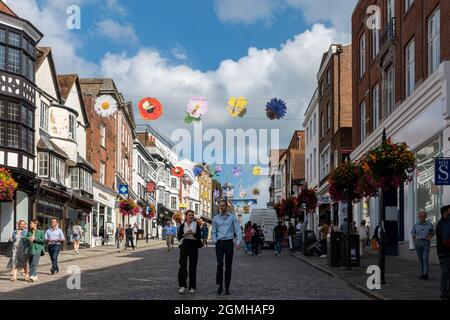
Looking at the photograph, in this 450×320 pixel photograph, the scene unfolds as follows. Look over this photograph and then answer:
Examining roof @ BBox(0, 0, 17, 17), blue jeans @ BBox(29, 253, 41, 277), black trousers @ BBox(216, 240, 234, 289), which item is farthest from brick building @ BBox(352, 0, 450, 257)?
roof @ BBox(0, 0, 17, 17)

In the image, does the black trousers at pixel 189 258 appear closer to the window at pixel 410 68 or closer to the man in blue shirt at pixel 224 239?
the man in blue shirt at pixel 224 239

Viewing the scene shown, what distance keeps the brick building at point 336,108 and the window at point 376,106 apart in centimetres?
804

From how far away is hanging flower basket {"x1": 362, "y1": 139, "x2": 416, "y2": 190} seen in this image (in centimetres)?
1666

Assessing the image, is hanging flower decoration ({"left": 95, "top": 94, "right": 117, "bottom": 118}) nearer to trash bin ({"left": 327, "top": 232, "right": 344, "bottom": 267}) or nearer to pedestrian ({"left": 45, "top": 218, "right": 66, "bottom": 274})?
pedestrian ({"left": 45, "top": 218, "right": 66, "bottom": 274})

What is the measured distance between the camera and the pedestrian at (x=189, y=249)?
14.3 m

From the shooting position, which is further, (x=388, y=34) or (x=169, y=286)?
(x=388, y=34)

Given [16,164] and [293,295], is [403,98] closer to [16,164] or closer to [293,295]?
[293,295]

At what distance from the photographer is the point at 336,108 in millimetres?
46719

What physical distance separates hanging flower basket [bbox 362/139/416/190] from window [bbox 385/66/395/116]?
44.5 ft

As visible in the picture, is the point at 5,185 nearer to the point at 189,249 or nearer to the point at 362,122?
the point at 189,249

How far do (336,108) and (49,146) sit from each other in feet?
62.9

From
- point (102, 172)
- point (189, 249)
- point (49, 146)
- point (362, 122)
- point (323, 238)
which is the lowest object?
point (323, 238)

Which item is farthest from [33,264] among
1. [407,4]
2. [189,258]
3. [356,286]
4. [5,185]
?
[407,4]
